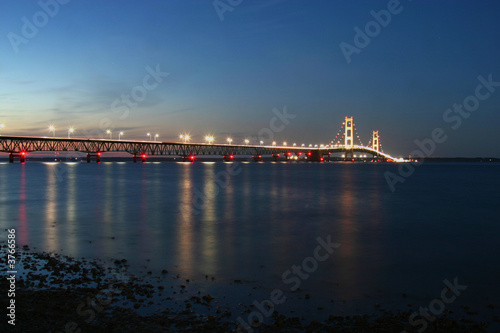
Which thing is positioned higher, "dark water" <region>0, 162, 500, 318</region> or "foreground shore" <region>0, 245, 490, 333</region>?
"foreground shore" <region>0, 245, 490, 333</region>

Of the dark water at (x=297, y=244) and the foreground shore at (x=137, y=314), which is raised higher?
the foreground shore at (x=137, y=314)

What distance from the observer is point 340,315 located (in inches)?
328

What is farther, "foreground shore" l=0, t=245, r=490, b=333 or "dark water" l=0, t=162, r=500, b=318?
"dark water" l=0, t=162, r=500, b=318

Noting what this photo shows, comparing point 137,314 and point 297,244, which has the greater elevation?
point 137,314

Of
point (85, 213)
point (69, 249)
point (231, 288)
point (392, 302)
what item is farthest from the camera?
point (85, 213)

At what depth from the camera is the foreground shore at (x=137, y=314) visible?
7402 mm

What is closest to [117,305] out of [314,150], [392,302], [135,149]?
[392,302]

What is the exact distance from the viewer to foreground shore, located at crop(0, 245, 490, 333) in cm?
740

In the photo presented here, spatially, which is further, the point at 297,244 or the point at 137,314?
the point at 297,244

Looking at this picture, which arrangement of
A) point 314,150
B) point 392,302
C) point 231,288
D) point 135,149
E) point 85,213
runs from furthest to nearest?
point 314,150
point 135,149
point 85,213
point 231,288
point 392,302

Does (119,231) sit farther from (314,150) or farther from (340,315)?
(314,150)

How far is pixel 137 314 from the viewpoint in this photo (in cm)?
787

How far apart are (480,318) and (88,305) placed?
303 inches

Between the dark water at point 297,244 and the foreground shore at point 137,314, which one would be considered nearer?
the foreground shore at point 137,314
